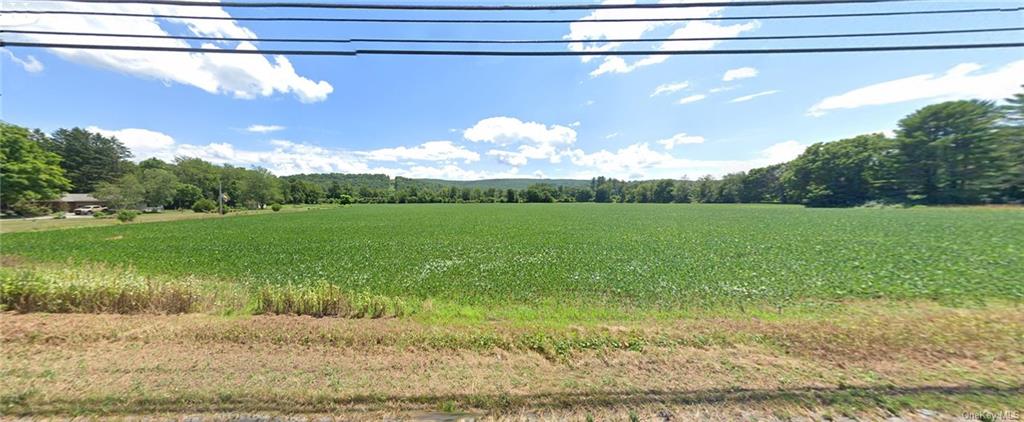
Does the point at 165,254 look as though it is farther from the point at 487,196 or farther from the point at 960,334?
the point at 487,196

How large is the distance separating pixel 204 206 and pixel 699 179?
13822 cm

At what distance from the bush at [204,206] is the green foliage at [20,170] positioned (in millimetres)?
60109

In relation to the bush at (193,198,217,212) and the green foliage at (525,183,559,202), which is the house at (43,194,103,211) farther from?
the green foliage at (525,183,559,202)

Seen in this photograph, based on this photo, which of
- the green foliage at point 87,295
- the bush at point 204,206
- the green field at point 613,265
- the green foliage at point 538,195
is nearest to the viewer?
the green foliage at point 87,295

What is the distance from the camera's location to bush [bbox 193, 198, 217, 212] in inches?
2239

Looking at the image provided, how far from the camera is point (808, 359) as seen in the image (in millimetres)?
4148

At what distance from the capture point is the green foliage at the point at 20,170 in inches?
378

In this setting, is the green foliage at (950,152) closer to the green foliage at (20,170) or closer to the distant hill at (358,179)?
the green foliage at (20,170)

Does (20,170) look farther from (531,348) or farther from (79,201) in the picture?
(79,201)

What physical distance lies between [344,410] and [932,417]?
575 cm

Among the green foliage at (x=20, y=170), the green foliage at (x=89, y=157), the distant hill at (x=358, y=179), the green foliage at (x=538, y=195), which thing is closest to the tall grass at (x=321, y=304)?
the green foliage at (x=20, y=170)

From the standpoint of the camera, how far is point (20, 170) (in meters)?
10.1

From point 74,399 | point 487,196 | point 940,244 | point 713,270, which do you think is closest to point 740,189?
point 487,196

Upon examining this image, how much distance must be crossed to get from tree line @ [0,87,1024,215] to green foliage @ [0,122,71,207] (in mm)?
34
